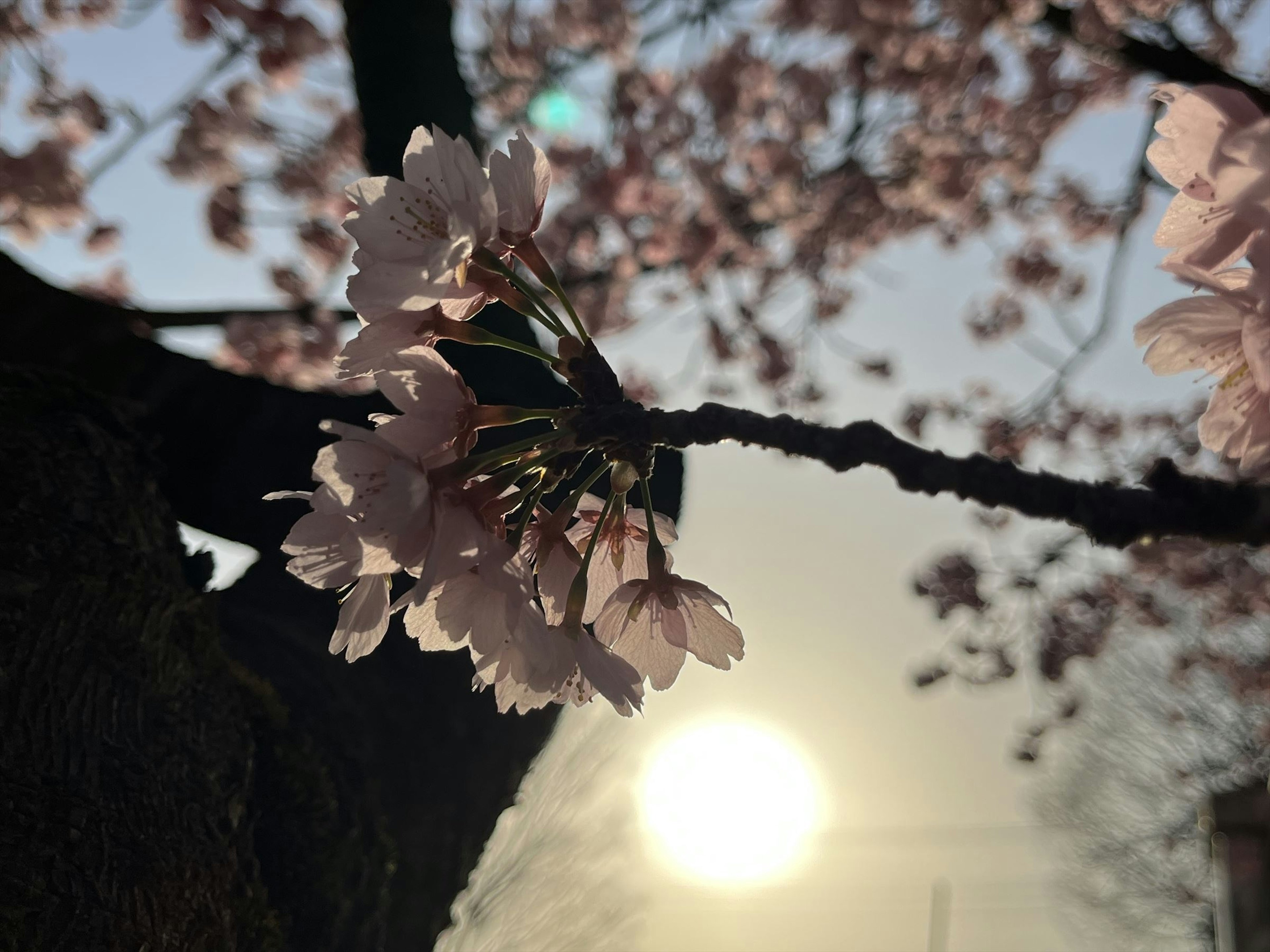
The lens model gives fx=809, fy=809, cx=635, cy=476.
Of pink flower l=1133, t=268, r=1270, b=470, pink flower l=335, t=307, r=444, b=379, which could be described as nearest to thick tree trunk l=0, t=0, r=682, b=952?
pink flower l=335, t=307, r=444, b=379

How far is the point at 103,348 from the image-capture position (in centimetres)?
179

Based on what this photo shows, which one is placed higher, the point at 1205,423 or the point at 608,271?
the point at 608,271

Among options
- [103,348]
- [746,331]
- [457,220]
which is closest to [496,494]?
[457,220]

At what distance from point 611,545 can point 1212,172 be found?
2.32ft

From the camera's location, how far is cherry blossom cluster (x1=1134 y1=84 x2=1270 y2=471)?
0.63 meters

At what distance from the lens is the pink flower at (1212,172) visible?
604mm

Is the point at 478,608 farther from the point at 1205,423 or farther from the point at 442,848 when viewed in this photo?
the point at 442,848

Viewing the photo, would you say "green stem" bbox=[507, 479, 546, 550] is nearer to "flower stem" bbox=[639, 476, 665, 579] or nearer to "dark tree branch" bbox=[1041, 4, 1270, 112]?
"flower stem" bbox=[639, 476, 665, 579]

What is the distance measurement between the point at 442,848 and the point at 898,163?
659cm

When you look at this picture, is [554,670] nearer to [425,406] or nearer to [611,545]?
[611,545]

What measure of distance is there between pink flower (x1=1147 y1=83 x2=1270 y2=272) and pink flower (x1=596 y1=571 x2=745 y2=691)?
23.4 inches

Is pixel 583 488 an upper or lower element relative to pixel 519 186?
lower

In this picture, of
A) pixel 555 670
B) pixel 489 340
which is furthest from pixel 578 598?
pixel 489 340

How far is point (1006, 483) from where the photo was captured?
2.71 ft
